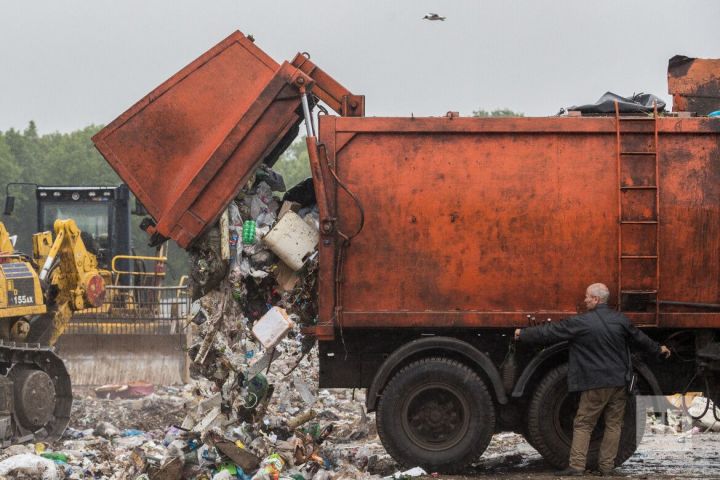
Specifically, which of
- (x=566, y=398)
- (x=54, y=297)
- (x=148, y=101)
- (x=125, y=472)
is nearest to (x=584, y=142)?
(x=566, y=398)

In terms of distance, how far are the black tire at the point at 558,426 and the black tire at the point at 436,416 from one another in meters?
0.33

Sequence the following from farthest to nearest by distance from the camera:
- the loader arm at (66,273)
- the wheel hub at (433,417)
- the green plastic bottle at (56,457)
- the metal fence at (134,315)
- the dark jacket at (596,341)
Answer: the metal fence at (134,315) < the loader arm at (66,273) < the green plastic bottle at (56,457) < the wheel hub at (433,417) < the dark jacket at (596,341)

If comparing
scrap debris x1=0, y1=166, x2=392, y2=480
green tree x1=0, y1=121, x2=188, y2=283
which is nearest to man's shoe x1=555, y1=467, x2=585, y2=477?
scrap debris x1=0, y1=166, x2=392, y2=480

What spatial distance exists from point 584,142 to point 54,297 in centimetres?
655

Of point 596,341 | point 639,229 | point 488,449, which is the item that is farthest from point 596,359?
point 488,449

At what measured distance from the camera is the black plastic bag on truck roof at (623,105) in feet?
27.5

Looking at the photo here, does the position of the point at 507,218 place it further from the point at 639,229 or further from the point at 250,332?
the point at 250,332

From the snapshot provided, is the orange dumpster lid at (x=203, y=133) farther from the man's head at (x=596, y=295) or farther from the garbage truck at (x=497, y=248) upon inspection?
the man's head at (x=596, y=295)

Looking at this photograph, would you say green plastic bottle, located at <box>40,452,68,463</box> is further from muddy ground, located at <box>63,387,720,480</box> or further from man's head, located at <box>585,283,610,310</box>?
man's head, located at <box>585,283,610,310</box>

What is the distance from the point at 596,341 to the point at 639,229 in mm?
902

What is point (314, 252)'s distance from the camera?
8484mm

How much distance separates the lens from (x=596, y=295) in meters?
7.93

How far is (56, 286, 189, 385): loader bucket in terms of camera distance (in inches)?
607

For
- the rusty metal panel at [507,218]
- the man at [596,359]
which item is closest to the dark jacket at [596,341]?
the man at [596,359]
